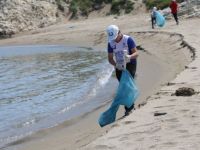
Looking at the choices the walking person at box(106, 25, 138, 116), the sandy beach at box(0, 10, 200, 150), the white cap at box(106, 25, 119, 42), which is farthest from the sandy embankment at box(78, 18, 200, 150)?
the white cap at box(106, 25, 119, 42)

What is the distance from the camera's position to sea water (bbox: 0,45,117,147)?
1171 cm

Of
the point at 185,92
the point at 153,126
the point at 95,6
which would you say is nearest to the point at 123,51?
the point at 185,92

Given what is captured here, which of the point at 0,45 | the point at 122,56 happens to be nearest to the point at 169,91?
the point at 122,56

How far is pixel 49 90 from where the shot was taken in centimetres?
1606

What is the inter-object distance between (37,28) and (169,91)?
38.1 metres

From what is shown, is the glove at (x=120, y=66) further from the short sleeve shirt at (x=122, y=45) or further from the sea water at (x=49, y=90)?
the sea water at (x=49, y=90)

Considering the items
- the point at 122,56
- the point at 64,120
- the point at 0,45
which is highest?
the point at 122,56

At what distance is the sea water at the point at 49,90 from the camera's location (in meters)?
11.7

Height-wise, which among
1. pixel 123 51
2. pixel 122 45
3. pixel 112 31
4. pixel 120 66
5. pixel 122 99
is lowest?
pixel 122 99

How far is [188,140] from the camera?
661 cm

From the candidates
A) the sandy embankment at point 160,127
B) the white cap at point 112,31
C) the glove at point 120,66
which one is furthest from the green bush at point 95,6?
the white cap at point 112,31

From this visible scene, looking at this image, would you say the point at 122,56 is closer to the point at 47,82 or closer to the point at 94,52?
the point at 47,82

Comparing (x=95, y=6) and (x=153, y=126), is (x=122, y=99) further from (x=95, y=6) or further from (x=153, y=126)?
(x=95, y=6)

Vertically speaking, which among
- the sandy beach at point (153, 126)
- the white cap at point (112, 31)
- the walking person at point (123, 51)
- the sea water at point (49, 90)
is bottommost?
the sea water at point (49, 90)
